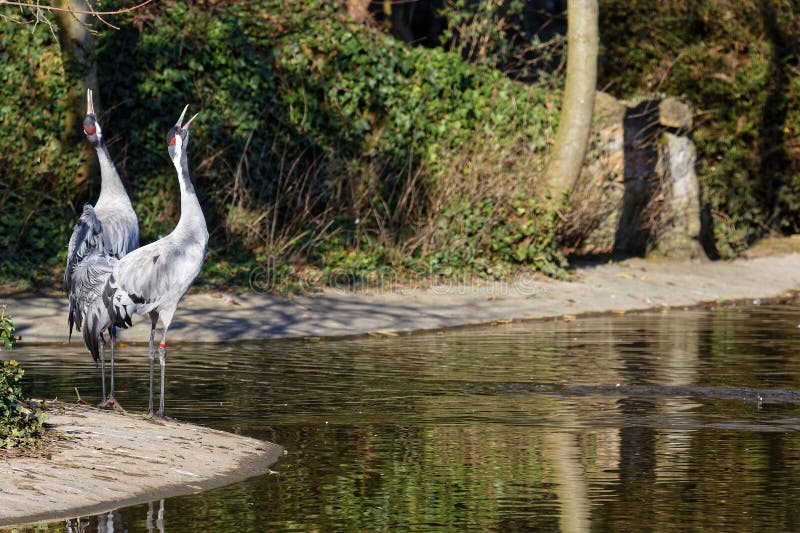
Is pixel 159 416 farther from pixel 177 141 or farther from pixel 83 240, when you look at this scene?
pixel 177 141

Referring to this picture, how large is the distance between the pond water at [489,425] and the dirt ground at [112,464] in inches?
7.9

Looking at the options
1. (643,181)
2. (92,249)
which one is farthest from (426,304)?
(92,249)

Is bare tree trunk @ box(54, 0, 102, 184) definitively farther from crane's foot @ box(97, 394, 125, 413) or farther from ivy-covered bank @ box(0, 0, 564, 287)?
crane's foot @ box(97, 394, 125, 413)

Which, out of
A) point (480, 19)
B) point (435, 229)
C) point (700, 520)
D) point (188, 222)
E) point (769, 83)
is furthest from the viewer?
point (769, 83)

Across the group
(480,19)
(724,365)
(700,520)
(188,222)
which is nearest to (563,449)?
(700,520)

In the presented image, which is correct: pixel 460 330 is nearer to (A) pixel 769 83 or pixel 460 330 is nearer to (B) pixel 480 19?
(B) pixel 480 19

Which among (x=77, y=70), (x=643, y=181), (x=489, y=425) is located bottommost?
(x=489, y=425)

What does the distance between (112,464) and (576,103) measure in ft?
50.3

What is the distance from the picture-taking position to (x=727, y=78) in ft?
91.7

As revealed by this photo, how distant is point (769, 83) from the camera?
28.4 metres

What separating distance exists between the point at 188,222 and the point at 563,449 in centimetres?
328

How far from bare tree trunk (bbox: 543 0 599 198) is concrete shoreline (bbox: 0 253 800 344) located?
1.60 metres

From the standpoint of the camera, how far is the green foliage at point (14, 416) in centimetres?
857

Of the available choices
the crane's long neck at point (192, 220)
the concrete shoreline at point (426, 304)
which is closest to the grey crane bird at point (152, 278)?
the crane's long neck at point (192, 220)
